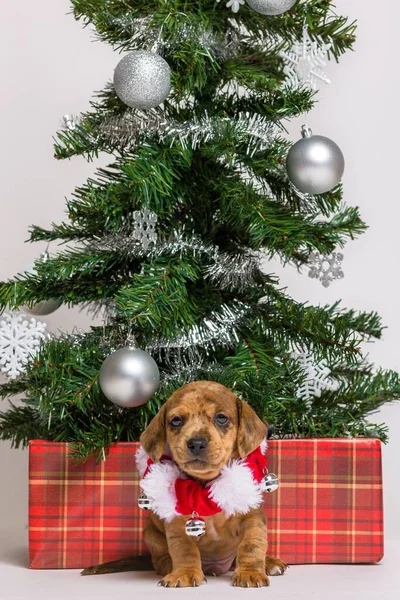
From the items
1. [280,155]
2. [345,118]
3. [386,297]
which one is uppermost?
[345,118]

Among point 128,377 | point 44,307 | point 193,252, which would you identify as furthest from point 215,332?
point 44,307

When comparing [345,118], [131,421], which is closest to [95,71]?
[345,118]

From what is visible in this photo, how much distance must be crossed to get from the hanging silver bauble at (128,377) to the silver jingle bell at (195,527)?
0.22 metres

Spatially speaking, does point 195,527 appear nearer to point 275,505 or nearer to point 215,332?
point 275,505

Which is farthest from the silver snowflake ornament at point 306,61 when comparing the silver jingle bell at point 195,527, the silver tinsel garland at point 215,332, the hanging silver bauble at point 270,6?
the silver jingle bell at point 195,527

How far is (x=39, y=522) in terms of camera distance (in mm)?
1770

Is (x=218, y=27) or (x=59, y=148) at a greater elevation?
A: (x=218, y=27)

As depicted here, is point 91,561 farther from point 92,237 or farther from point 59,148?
point 59,148

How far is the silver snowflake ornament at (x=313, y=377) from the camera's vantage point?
192 cm

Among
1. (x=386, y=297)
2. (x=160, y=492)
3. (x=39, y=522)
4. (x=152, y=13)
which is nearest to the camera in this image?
(x=160, y=492)

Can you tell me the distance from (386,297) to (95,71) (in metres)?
0.84

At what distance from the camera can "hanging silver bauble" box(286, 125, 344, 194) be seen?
178 centimetres

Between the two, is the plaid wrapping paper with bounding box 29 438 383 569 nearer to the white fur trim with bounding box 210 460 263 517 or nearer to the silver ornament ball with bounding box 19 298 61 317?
the white fur trim with bounding box 210 460 263 517

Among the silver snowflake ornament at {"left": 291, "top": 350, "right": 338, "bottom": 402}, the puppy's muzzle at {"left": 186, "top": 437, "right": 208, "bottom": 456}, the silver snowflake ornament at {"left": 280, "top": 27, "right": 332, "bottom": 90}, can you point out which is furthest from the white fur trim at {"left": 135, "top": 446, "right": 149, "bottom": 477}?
the silver snowflake ornament at {"left": 280, "top": 27, "right": 332, "bottom": 90}
